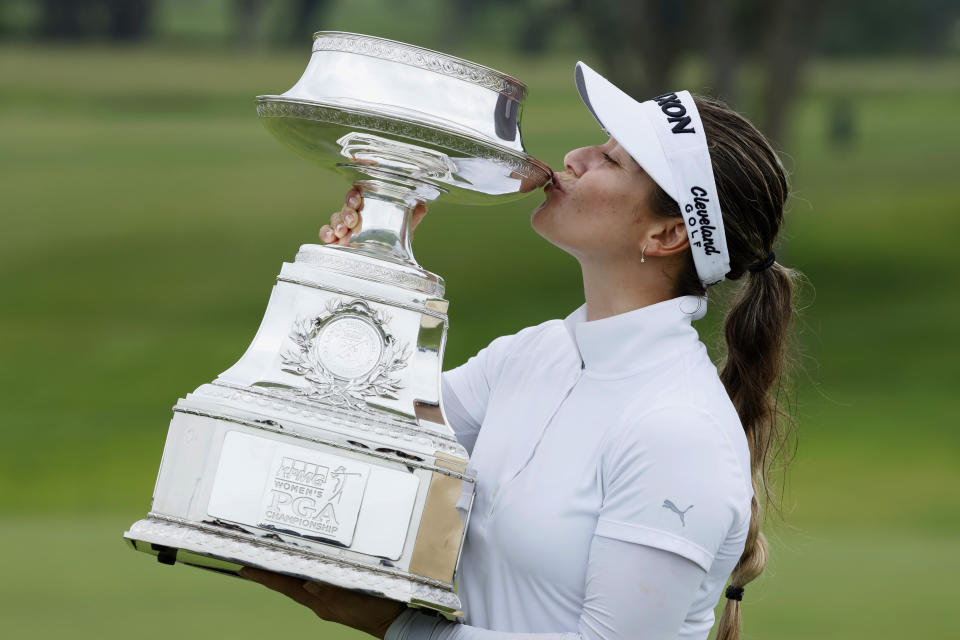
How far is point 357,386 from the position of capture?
1.74 m

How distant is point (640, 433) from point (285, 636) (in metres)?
2.77

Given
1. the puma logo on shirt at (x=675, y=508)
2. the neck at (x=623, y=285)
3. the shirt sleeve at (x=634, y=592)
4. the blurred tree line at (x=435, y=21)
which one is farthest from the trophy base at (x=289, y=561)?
the blurred tree line at (x=435, y=21)

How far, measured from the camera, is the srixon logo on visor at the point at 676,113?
1.73 metres

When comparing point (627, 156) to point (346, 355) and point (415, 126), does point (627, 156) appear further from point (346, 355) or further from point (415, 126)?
point (346, 355)

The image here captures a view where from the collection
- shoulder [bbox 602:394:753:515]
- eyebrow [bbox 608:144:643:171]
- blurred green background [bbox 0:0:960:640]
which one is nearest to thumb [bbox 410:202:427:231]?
eyebrow [bbox 608:144:643:171]

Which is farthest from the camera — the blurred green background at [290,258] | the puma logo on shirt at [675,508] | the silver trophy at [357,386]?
the blurred green background at [290,258]

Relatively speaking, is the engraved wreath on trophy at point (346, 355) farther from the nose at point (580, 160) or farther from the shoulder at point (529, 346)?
the nose at point (580, 160)

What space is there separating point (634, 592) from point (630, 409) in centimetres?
23

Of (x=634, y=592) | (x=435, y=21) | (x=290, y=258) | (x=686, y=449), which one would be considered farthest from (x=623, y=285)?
(x=435, y=21)

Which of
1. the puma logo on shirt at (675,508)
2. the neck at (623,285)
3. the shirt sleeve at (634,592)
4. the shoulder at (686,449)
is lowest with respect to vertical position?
the shirt sleeve at (634,592)

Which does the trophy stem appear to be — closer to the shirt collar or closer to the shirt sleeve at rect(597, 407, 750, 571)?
the shirt collar

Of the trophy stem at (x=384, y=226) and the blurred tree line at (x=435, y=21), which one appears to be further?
the blurred tree line at (x=435, y=21)

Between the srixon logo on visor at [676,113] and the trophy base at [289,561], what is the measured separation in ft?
2.16

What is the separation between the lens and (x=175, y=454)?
5.60 ft
